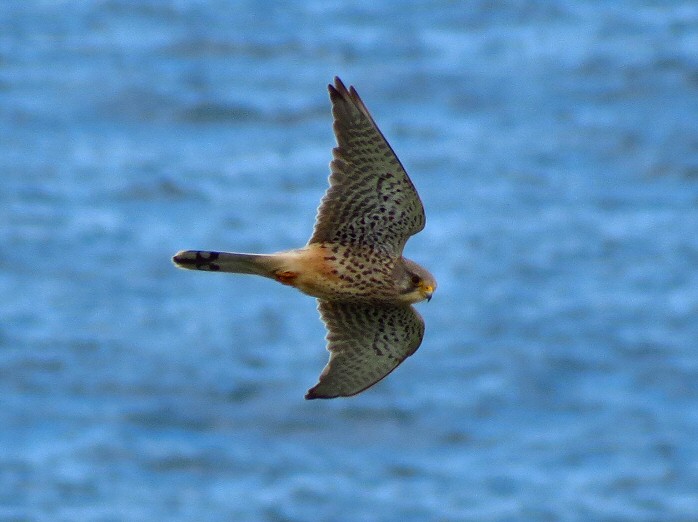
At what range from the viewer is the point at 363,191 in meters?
6.21

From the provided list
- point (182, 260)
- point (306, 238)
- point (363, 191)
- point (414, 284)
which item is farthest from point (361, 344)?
point (306, 238)

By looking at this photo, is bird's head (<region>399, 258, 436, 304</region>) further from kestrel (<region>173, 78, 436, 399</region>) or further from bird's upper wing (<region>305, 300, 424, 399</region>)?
bird's upper wing (<region>305, 300, 424, 399</region>)

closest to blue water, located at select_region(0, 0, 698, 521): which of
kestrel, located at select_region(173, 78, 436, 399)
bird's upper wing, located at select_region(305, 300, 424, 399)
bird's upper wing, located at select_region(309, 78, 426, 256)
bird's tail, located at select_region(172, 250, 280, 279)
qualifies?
bird's upper wing, located at select_region(305, 300, 424, 399)

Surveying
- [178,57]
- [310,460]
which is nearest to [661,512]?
[310,460]

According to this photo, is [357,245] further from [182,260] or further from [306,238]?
[306,238]

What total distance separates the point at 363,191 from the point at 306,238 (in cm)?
1544

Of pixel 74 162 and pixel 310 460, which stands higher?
pixel 74 162

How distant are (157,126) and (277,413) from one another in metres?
6.07

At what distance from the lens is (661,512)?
18.5 metres

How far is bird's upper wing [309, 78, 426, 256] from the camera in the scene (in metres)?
5.98

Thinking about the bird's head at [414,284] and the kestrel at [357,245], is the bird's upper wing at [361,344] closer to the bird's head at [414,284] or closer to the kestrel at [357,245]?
the kestrel at [357,245]

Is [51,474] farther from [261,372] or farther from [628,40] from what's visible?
[628,40]

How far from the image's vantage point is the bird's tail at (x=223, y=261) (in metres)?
6.06

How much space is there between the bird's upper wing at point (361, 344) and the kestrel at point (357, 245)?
1cm
